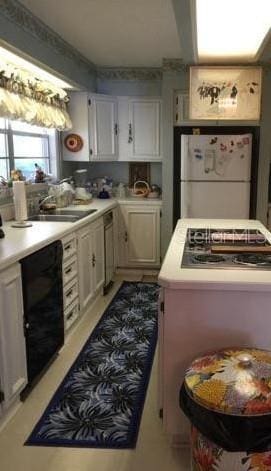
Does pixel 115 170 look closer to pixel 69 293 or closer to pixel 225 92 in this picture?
pixel 69 293

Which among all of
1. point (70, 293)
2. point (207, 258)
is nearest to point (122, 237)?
point (70, 293)

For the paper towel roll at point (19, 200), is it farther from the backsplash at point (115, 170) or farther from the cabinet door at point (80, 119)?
the backsplash at point (115, 170)

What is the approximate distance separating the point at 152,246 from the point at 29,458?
3.08 metres

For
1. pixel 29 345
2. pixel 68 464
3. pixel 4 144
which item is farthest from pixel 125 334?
pixel 4 144

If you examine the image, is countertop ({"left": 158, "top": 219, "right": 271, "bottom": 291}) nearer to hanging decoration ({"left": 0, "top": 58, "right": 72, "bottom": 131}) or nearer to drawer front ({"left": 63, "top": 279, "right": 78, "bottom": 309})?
drawer front ({"left": 63, "top": 279, "right": 78, "bottom": 309})

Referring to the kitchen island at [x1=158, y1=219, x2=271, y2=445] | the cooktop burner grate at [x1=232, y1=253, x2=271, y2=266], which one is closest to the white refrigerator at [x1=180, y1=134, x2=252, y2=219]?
the cooktop burner grate at [x1=232, y1=253, x2=271, y2=266]

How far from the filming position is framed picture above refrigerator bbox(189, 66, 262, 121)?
261 centimetres

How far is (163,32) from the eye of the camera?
350 centimetres

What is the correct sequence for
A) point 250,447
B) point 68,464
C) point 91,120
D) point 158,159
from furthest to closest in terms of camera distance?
point 158,159 → point 91,120 → point 68,464 → point 250,447

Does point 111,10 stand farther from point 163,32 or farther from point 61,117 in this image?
point 61,117

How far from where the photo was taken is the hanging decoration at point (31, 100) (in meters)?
3.03

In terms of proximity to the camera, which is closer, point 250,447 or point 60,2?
point 250,447

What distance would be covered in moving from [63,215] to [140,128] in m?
1.66

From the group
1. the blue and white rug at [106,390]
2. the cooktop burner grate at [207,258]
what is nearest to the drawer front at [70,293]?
the blue and white rug at [106,390]
